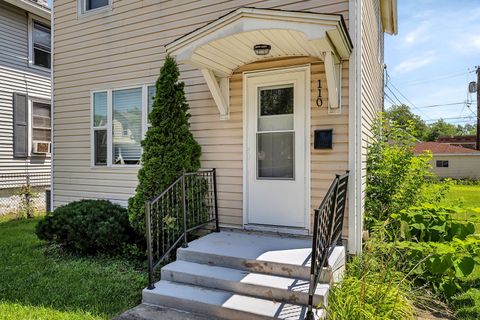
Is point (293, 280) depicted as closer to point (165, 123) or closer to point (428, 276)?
point (428, 276)

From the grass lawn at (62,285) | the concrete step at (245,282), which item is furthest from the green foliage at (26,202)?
the concrete step at (245,282)

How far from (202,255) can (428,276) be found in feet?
8.79

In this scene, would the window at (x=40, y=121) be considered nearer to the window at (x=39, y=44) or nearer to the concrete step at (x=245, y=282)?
the window at (x=39, y=44)

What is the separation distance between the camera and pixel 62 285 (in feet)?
13.2

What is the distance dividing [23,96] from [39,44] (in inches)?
73.7

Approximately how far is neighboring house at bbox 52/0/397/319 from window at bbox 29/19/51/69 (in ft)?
15.9

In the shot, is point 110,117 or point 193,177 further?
point 110,117

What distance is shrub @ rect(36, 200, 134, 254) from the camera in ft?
16.1

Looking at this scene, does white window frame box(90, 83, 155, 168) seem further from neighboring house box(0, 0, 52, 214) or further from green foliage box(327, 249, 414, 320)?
neighboring house box(0, 0, 52, 214)

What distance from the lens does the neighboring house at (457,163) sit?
23.7 m

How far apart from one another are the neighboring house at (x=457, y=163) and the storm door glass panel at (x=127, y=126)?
22.2m

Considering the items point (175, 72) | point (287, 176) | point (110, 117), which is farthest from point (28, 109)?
point (287, 176)

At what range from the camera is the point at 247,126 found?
15.9 ft

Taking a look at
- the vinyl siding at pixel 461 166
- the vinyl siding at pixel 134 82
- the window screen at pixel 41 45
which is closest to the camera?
the vinyl siding at pixel 134 82
